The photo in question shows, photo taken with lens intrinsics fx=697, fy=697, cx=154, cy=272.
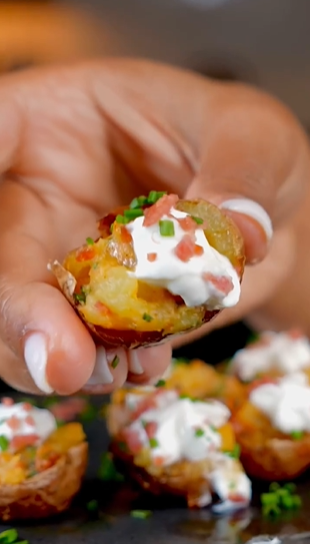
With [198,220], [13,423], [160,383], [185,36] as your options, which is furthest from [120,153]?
[185,36]

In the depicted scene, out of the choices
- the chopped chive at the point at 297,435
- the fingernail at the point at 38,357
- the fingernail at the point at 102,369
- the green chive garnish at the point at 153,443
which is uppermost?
the fingernail at the point at 38,357

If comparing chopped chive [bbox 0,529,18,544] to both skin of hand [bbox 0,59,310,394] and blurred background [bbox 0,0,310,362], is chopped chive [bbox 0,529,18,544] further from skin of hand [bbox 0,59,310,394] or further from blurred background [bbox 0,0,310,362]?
blurred background [bbox 0,0,310,362]

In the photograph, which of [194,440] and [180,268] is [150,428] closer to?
[194,440]

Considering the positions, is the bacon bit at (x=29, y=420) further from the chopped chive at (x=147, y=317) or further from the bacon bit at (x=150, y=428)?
the chopped chive at (x=147, y=317)

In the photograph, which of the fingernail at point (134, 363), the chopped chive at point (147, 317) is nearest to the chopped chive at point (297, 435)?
the fingernail at point (134, 363)

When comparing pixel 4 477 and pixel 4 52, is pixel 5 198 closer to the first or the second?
pixel 4 477

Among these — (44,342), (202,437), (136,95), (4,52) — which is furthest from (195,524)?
(4,52)

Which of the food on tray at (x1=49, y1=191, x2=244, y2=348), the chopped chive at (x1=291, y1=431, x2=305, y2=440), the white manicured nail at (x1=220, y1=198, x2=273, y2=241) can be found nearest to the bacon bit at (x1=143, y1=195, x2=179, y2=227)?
the food on tray at (x1=49, y1=191, x2=244, y2=348)
